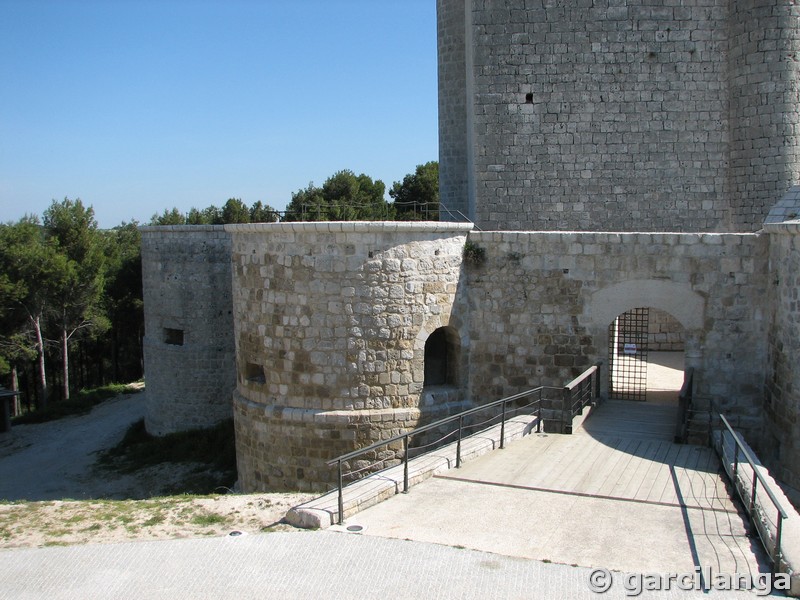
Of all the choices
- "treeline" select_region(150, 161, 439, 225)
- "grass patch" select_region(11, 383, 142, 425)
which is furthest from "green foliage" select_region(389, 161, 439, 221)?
"grass patch" select_region(11, 383, 142, 425)

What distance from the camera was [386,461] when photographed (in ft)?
37.0

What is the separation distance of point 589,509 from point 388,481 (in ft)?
7.03

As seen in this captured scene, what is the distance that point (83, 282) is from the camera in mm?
27984

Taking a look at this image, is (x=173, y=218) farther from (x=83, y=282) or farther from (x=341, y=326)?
(x=341, y=326)

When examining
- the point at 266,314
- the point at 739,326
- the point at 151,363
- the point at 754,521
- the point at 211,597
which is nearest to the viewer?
the point at 211,597

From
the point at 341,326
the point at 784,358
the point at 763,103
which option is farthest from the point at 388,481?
the point at 763,103

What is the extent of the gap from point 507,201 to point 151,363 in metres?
10.4

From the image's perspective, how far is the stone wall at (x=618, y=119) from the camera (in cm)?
1326

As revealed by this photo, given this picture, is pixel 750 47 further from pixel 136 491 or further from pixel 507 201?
pixel 136 491

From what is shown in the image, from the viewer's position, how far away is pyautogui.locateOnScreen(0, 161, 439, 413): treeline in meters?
26.6

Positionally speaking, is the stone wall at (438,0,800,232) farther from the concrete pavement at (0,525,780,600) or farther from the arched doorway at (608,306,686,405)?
the concrete pavement at (0,525,780,600)

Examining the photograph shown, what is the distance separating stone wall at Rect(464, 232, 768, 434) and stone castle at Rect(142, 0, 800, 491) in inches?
1.1

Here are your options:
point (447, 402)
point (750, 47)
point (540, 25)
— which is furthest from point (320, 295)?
point (750, 47)

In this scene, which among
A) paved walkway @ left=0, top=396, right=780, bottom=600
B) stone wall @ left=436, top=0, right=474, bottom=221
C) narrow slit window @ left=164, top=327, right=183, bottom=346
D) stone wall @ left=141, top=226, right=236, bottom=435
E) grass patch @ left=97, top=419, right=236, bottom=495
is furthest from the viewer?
narrow slit window @ left=164, top=327, right=183, bottom=346
